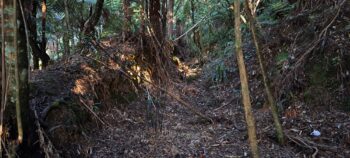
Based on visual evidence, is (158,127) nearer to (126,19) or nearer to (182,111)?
(182,111)

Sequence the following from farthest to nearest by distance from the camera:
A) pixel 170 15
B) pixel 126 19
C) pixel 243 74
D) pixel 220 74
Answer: pixel 170 15 → pixel 220 74 → pixel 126 19 → pixel 243 74

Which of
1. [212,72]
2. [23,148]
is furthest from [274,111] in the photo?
[212,72]

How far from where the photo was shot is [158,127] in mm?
5199

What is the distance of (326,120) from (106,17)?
528 centimetres

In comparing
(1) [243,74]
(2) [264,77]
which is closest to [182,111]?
(2) [264,77]

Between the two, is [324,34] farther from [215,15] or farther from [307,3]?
[215,15]

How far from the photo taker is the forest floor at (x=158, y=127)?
420 centimetres

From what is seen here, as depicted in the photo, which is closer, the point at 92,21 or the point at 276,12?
the point at 92,21

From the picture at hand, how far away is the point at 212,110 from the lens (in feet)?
20.6

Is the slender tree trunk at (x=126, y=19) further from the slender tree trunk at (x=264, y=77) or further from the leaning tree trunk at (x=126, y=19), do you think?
the slender tree trunk at (x=264, y=77)

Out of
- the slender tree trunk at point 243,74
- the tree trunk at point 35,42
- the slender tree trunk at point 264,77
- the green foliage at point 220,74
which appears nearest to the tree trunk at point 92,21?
the tree trunk at point 35,42

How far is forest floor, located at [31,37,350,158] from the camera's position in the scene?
4203 mm

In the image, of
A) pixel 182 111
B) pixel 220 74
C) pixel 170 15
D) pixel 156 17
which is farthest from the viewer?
pixel 170 15

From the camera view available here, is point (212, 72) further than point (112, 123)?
Yes
